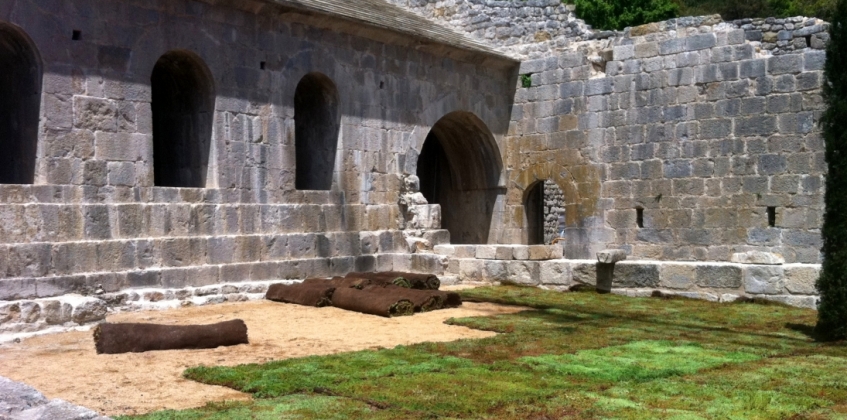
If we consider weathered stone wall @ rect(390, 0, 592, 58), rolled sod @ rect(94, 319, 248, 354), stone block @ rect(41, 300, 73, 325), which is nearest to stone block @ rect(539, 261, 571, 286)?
rolled sod @ rect(94, 319, 248, 354)

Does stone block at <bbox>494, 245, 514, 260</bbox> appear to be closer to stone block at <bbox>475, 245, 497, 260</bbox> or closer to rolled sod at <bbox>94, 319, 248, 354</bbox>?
stone block at <bbox>475, 245, 497, 260</bbox>

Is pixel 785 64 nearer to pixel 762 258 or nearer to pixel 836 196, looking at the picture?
pixel 762 258

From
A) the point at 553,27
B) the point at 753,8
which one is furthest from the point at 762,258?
the point at 753,8

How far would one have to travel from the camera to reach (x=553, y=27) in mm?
17203

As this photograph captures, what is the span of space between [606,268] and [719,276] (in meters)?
1.56

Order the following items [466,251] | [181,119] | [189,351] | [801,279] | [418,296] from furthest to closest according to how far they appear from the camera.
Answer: [466,251] → [181,119] → [801,279] → [418,296] → [189,351]

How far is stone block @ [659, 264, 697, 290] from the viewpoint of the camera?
36.7 feet

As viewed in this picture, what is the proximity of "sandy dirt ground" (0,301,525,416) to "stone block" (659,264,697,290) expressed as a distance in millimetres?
2203

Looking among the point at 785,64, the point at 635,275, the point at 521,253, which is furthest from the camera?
the point at 785,64

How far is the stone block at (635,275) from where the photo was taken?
11594mm

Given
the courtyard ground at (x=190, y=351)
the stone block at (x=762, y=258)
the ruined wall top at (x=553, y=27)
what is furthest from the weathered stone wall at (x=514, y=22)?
the courtyard ground at (x=190, y=351)

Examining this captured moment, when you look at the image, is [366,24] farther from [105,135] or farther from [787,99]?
[787,99]

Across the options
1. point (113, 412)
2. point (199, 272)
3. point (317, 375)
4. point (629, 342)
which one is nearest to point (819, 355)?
point (629, 342)

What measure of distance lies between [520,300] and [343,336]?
3439mm
